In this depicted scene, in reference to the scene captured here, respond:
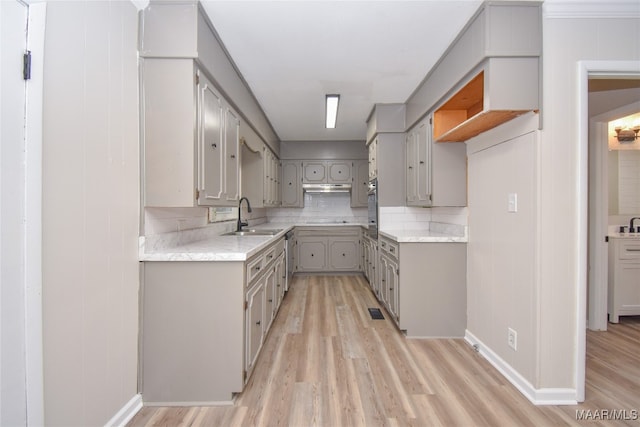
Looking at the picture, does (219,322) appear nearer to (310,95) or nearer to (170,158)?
(170,158)

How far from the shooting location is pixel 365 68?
2643mm

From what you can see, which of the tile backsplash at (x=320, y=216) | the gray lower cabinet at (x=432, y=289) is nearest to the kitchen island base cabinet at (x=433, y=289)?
the gray lower cabinet at (x=432, y=289)

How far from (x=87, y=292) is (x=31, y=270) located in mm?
297

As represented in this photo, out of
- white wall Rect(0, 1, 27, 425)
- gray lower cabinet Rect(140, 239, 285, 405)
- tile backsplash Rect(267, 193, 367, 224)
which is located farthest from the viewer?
tile backsplash Rect(267, 193, 367, 224)

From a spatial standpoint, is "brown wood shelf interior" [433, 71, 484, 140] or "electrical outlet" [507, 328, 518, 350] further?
"brown wood shelf interior" [433, 71, 484, 140]

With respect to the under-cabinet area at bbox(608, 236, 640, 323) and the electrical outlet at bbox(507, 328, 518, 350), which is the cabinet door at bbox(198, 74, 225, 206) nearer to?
the electrical outlet at bbox(507, 328, 518, 350)

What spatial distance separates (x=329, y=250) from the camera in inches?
207

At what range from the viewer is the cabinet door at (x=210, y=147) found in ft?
6.26

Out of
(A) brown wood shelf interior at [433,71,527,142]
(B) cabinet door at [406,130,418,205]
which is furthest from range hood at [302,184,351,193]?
(A) brown wood shelf interior at [433,71,527,142]

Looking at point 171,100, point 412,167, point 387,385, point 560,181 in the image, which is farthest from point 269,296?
→ point 560,181

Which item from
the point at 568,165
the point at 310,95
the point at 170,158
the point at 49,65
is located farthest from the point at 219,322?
the point at 310,95

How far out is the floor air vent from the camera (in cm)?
320

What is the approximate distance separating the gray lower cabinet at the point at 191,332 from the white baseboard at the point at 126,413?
4 cm

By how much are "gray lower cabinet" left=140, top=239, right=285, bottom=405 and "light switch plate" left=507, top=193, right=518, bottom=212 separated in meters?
1.86
